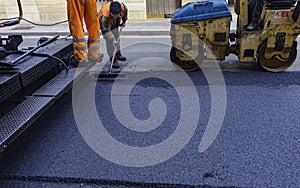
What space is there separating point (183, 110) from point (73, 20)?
2063 millimetres

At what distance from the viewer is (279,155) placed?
2717 mm

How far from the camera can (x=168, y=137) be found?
3086 mm

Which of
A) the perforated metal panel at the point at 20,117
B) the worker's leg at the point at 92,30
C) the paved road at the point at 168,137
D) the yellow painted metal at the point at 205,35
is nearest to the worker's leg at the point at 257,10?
the yellow painted metal at the point at 205,35

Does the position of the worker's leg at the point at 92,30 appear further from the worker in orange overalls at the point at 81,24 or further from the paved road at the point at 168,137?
the paved road at the point at 168,137

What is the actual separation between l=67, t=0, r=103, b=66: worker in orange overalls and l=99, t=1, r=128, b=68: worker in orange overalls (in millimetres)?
267

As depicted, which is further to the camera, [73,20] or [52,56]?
[73,20]

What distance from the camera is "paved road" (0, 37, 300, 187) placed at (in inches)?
100

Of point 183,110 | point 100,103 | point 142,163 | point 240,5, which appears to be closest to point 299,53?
point 240,5

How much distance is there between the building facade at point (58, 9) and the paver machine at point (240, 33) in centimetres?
596

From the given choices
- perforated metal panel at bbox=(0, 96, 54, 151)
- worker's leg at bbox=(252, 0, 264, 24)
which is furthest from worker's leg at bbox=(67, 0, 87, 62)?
worker's leg at bbox=(252, 0, 264, 24)

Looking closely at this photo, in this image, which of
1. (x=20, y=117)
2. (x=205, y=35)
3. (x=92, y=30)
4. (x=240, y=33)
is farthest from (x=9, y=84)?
(x=240, y=33)

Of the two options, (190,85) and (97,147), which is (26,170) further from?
(190,85)

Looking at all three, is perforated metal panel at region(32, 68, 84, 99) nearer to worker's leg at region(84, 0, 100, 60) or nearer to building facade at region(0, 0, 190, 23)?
worker's leg at region(84, 0, 100, 60)

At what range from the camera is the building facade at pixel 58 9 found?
33.8ft
